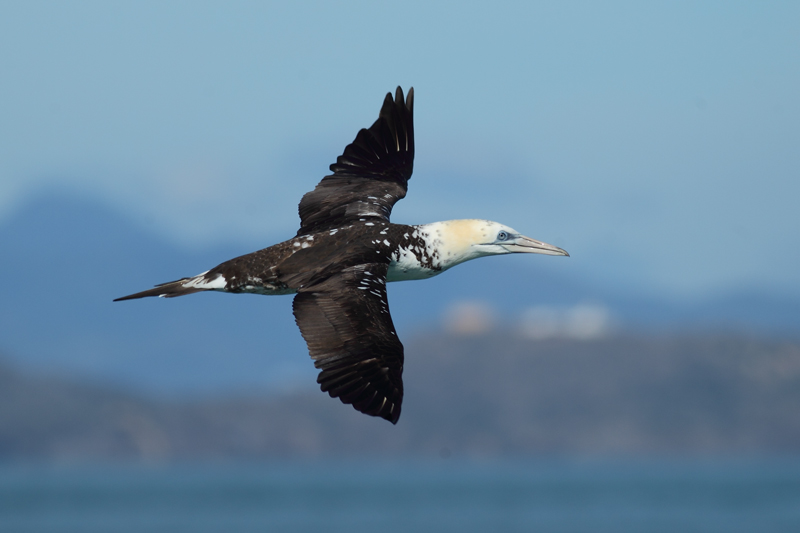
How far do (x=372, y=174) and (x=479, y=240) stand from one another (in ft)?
10.1

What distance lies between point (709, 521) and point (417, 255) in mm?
171062

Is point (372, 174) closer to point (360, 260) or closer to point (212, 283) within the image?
point (360, 260)

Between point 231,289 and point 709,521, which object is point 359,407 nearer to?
point 231,289

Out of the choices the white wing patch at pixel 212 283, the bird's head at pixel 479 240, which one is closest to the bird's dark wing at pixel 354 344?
the white wing patch at pixel 212 283

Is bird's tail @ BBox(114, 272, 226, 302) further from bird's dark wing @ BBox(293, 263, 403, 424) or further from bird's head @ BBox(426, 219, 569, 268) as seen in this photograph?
bird's head @ BBox(426, 219, 569, 268)

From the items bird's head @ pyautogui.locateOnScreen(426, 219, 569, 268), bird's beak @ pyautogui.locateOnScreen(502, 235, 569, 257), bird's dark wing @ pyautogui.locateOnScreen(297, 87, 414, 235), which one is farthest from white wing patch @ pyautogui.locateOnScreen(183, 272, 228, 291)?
bird's beak @ pyautogui.locateOnScreen(502, 235, 569, 257)

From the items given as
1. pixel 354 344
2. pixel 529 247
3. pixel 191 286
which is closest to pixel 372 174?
pixel 529 247

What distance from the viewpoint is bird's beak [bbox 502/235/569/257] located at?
2268 centimetres

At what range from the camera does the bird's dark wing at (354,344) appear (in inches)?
728

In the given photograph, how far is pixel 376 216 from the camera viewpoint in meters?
23.4

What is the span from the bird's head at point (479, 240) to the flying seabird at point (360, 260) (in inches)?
0.7

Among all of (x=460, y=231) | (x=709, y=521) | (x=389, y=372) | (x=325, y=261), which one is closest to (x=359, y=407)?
(x=389, y=372)

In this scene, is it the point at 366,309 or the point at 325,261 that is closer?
the point at 366,309

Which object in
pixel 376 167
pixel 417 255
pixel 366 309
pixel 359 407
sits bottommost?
pixel 359 407
